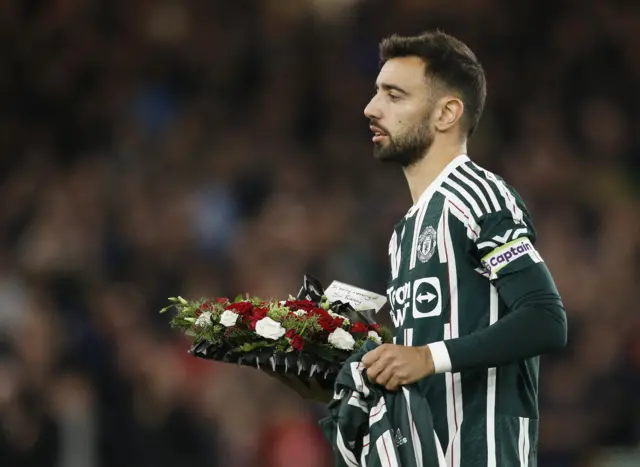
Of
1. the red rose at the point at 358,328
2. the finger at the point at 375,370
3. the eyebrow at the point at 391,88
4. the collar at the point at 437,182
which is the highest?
the eyebrow at the point at 391,88

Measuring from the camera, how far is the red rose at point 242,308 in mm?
3822

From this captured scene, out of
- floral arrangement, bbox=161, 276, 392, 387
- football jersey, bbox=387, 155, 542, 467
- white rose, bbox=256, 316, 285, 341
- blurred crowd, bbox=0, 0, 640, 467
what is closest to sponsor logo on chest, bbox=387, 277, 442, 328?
football jersey, bbox=387, 155, 542, 467

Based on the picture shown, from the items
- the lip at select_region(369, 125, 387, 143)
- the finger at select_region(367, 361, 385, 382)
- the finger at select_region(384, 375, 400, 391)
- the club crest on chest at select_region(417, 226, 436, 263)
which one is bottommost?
the finger at select_region(384, 375, 400, 391)

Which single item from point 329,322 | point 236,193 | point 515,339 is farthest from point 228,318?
point 236,193

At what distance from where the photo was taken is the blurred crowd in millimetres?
7203

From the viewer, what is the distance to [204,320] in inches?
151

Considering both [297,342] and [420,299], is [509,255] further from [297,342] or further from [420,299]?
[297,342]

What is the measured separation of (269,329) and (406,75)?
90cm

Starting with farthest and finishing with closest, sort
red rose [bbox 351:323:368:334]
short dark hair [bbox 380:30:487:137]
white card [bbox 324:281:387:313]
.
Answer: white card [bbox 324:281:387:313] < red rose [bbox 351:323:368:334] < short dark hair [bbox 380:30:487:137]

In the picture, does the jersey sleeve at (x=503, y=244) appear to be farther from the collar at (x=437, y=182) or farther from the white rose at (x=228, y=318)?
the white rose at (x=228, y=318)

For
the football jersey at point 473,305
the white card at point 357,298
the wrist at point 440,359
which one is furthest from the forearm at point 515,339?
the white card at point 357,298

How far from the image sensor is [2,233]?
8.47 m

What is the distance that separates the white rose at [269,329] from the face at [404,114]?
62 centimetres

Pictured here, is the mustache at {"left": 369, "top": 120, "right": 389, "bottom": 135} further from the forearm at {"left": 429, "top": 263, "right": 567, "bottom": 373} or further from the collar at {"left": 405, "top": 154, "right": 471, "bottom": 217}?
the forearm at {"left": 429, "top": 263, "right": 567, "bottom": 373}
